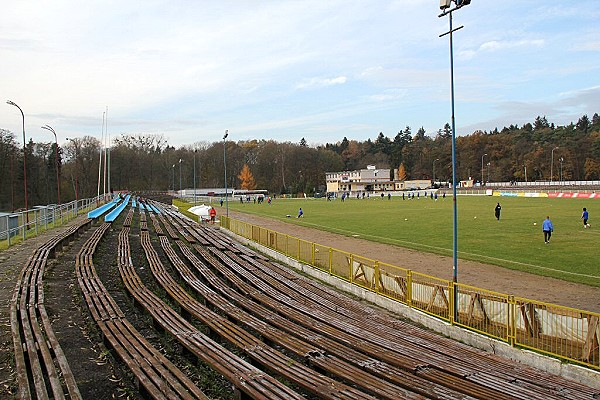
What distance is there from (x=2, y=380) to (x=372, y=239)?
24834 millimetres

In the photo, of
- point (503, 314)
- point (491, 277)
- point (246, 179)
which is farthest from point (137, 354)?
point (246, 179)

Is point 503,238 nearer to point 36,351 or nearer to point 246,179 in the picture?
point 36,351

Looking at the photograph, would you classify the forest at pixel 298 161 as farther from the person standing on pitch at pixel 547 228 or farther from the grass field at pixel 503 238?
the person standing on pitch at pixel 547 228

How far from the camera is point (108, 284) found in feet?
49.4

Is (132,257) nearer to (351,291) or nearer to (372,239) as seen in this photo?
(351,291)

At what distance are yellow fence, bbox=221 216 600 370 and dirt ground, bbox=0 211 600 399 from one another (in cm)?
486

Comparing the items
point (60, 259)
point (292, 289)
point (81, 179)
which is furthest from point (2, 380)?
point (81, 179)

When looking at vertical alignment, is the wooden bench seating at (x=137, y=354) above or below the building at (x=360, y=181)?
below

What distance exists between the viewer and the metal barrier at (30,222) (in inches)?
873

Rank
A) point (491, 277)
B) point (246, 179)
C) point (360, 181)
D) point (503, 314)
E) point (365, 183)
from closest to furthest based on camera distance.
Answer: point (503, 314), point (491, 277), point (246, 179), point (365, 183), point (360, 181)

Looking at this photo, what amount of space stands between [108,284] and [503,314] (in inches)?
435

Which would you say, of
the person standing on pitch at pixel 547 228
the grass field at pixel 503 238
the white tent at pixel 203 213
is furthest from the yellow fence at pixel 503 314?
the white tent at pixel 203 213

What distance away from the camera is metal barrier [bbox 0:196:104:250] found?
873 inches

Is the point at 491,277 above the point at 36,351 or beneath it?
beneath
